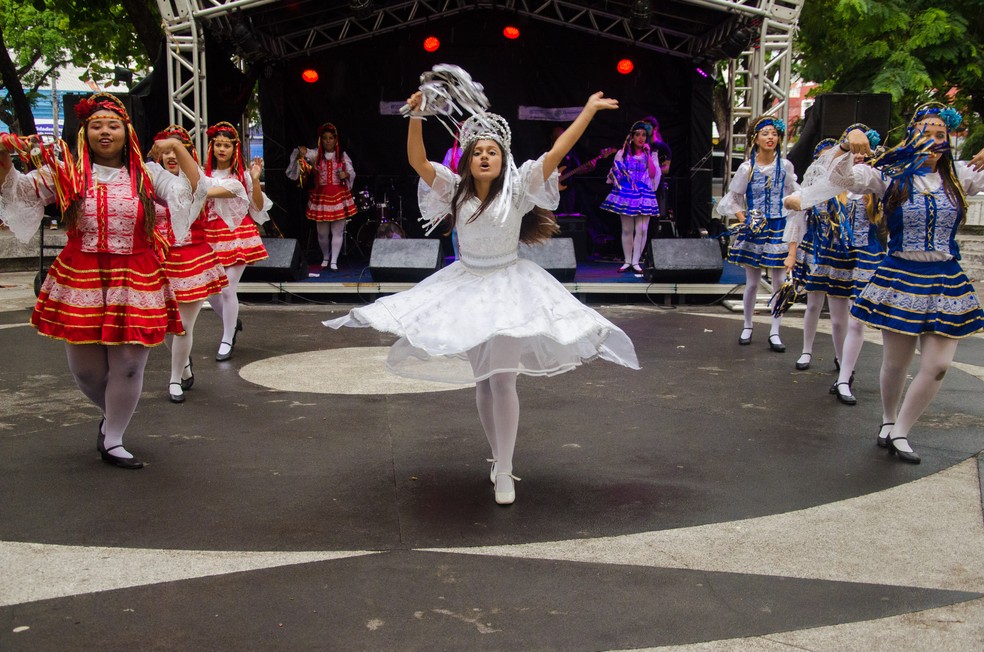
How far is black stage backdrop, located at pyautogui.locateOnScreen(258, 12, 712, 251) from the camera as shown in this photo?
15219 millimetres

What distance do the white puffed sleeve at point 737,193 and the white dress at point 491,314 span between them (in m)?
4.60

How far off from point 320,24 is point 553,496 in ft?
35.8

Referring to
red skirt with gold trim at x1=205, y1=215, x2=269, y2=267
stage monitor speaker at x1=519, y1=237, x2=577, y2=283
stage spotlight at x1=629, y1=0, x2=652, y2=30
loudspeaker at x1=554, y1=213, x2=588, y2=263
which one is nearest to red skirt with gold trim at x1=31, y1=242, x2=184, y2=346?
red skirt with gold trim at x1=205, y1=215, x2=269, y2=267

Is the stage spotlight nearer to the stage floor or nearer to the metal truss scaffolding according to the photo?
the metal truss scaffolding

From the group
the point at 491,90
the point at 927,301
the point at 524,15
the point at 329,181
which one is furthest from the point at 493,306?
the point at 491,90

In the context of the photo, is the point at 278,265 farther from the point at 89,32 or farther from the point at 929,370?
the point at 929,370

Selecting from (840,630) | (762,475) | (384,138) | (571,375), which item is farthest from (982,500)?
(384,138)

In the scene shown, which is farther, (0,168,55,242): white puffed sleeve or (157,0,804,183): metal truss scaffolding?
(157,0,804,183): metal truss scaffolding

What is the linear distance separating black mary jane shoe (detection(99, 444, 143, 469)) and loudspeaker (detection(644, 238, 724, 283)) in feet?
27.1

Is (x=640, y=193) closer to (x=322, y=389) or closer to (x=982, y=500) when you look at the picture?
(x=322, y=389)

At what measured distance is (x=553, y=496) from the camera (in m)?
4.73

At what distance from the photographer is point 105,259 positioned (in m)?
5.04

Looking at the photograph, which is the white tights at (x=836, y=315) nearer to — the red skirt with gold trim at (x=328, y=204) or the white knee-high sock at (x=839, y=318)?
the white knee-high sock at (x=839, y=318)

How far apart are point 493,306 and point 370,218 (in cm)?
1165
